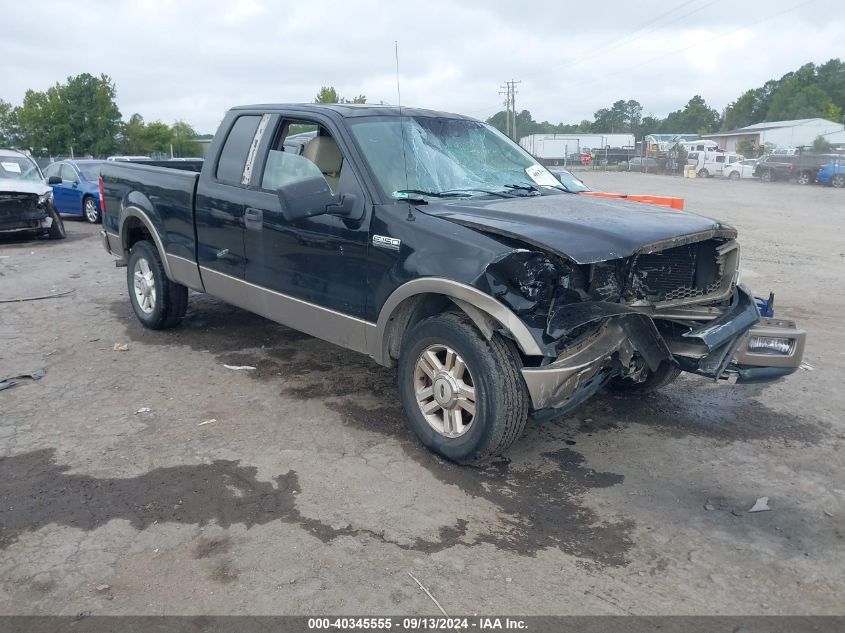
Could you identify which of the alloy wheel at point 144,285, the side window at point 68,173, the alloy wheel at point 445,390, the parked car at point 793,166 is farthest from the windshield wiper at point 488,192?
the parked car at point 793,166

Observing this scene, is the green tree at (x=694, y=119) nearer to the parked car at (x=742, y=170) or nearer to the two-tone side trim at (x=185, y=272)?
the parked car at (x=742, y=170)

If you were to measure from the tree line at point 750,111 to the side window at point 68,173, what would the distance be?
2026 inches

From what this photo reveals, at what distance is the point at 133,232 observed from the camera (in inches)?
276

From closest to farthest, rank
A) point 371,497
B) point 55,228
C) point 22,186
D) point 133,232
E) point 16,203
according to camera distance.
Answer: point 371,497 < point 133,232 < point 16,203 < point 22,186 < point 55,228

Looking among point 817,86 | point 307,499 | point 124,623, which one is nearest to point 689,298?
point 307,499

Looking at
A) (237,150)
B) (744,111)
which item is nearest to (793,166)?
(237,150)

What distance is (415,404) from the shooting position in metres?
4.25

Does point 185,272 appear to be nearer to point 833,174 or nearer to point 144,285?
point 144,285

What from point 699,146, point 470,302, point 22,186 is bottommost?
point 470,302

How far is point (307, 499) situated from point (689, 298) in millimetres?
2528

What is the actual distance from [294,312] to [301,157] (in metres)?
1.10

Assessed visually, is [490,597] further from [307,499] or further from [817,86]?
[817,86]

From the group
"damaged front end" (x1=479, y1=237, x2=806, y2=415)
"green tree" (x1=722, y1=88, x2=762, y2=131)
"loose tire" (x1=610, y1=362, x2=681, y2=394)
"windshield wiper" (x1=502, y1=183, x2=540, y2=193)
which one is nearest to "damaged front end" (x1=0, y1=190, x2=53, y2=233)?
"windshield wiper" (x1=502, y1=183, x2=540, y2=193)

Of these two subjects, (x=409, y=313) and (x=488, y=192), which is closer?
(x=409, y=313)
